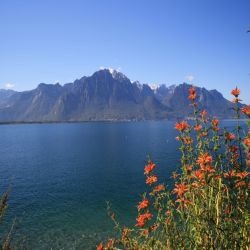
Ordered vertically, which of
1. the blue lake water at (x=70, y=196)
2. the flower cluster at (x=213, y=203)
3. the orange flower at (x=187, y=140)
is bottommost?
the blue lake water at (x=70, y=196)

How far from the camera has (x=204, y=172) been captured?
13.0 feet

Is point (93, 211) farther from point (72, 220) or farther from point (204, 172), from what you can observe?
point (204, 172)

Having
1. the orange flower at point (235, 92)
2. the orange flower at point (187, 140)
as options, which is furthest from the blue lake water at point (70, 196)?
the orange flower at point (235, 92)

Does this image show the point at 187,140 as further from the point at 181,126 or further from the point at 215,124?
the point at 215,124

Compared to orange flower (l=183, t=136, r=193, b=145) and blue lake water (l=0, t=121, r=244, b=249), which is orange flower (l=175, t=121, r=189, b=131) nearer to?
orange flower (l=183, t=136, r=193, b=145)

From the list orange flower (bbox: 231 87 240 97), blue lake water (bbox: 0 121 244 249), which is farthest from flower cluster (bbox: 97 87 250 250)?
blue lake water (bbox: 0 121 244 249)

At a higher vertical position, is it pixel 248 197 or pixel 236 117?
pixel 236 117

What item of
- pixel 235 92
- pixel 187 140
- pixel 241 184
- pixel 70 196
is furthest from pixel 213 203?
pixel 70 196

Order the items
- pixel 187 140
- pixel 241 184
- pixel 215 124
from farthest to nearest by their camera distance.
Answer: pixel 187 140 < pixel 215 124 < pixel 241 184

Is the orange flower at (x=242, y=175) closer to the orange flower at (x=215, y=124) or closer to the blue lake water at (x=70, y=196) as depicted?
the orange flower at (x=215, y=124)

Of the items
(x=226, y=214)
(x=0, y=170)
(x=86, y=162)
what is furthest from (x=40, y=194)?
(x=226, y=214)

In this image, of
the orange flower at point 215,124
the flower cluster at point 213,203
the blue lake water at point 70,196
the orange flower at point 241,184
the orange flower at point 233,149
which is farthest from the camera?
the blue lake water at point 70,196

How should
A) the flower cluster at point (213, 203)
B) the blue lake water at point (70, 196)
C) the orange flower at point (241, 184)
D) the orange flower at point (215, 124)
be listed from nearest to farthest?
the flower cluster at point (213, 203) → the orange flower at point (241, 184) → the orange flower at point (215, 124) → the blue lake water at point (70, 196)

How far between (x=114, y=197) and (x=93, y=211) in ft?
20.5
